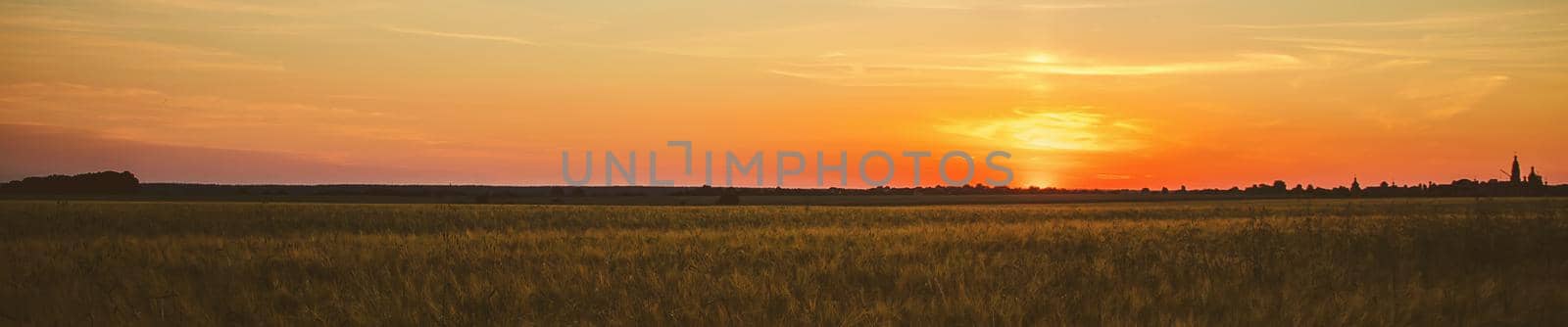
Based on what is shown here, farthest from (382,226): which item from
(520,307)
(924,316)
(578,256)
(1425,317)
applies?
(1425,317)

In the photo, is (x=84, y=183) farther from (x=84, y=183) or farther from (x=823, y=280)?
(x=823, y=280)

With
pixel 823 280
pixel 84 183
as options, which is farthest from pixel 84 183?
pixel 823 280

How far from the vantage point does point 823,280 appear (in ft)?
39.4

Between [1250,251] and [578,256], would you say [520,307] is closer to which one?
[578,256]

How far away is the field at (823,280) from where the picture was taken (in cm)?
911

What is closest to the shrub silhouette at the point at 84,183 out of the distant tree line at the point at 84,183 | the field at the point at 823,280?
the distant tree line at the point at 84,183

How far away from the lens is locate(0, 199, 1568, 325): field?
911 centimetres

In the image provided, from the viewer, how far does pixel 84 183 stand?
102 meters

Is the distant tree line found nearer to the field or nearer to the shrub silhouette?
the shrub silhouette

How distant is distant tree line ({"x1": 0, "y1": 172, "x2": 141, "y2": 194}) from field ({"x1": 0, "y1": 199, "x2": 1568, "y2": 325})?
99.2 m

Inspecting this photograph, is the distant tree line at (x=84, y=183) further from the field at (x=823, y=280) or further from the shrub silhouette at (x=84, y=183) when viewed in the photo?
the field at (x=823, y=280)

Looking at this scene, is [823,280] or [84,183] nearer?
[823,280]

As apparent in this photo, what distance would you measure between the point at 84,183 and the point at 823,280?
11176 cm

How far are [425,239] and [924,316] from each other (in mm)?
12690
